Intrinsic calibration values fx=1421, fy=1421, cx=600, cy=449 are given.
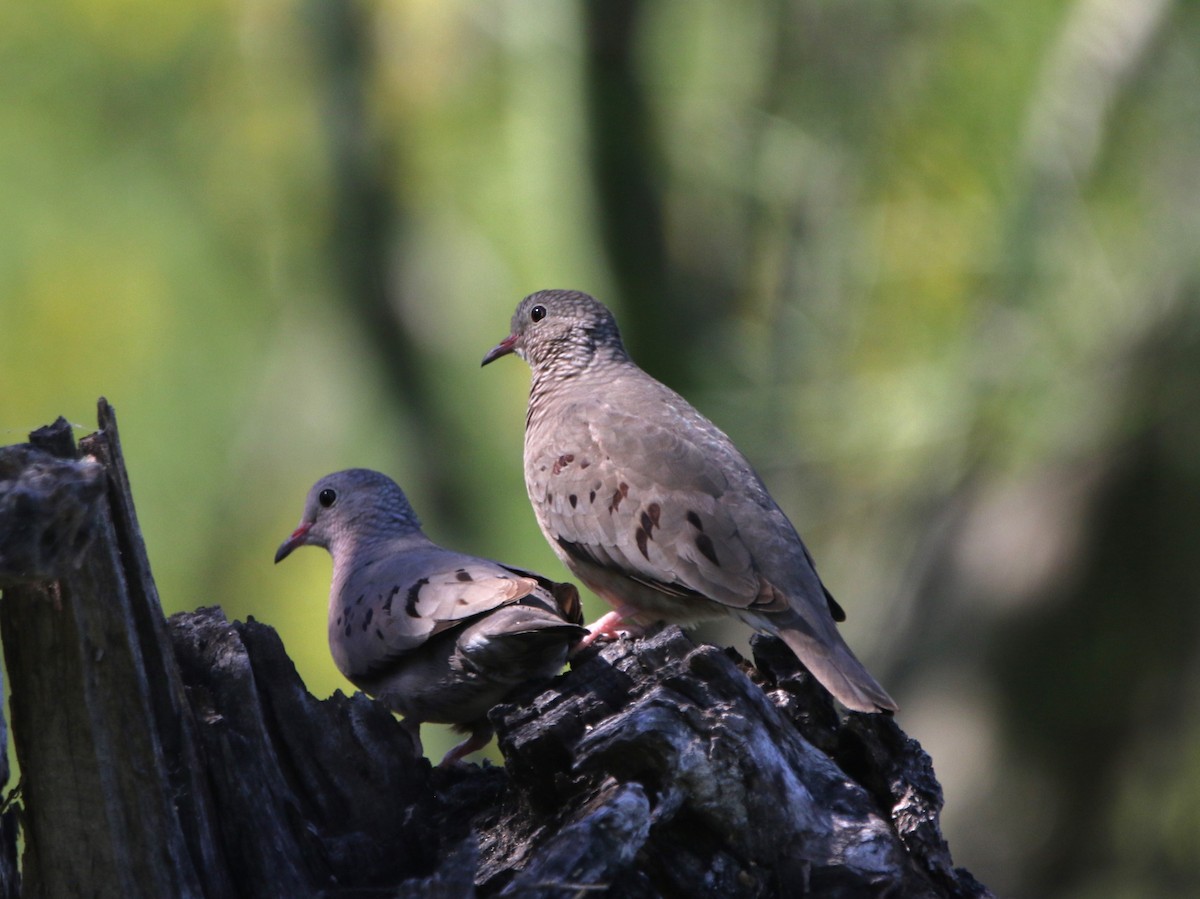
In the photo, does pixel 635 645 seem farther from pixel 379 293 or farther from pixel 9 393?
pixel 9 393

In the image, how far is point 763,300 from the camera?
10211 millimetres

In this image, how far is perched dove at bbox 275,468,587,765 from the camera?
3936 mm

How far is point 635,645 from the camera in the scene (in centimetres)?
371

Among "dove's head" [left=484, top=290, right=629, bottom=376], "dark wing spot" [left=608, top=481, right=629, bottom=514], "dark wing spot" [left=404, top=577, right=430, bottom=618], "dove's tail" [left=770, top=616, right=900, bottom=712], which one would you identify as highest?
"dove's head" [left=484, top=290, right=629, bottom=376]

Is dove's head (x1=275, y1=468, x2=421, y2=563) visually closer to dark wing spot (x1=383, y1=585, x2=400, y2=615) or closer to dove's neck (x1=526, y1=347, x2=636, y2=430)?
dove's neck (x1=526, y1=347, x2=636, y2=430)

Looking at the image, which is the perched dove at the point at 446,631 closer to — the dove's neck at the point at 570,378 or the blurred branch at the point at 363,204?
the dove's neck at the point at 570,378

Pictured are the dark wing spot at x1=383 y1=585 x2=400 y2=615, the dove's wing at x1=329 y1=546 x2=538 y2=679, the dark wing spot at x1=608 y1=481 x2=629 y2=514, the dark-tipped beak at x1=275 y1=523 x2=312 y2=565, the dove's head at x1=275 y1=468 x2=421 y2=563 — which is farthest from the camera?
the dark-tipped beak at x1=275 y1=523 x2=312 y2=565

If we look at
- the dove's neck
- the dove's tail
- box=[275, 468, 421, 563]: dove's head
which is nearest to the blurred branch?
the dove's neck

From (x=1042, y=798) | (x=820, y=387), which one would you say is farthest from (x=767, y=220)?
(x=1042, y=798)

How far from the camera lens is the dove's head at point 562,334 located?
578 centimetres

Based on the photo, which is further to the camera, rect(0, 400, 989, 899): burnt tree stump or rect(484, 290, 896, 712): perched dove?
rect(484, 290, 896, 712): perched dove

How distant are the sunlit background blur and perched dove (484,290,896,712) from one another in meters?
3.97

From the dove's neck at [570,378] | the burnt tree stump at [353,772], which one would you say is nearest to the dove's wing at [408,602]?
the burnt tree stump at [353,772]

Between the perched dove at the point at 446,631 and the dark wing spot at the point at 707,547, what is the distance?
18.4 inches
